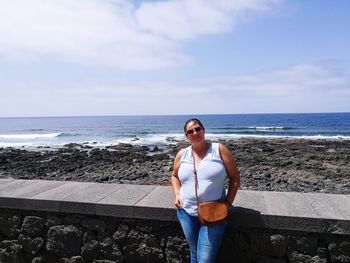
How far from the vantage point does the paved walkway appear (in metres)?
2.78

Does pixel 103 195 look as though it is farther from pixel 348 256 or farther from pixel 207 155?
pixel 348 256

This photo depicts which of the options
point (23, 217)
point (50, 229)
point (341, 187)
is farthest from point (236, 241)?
point (341, 187)

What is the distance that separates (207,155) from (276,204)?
2.69ft

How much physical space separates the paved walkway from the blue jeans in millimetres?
239

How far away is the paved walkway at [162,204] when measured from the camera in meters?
2.78

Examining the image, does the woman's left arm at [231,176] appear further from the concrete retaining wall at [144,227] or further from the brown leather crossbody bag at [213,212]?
the concrete retaining wall at [144,227]

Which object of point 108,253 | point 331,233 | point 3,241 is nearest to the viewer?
point 331,233

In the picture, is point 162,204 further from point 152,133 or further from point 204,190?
point 152,133

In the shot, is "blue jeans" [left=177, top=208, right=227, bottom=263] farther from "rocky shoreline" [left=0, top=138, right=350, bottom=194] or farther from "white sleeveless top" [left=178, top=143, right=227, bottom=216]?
"rocky shoreline" [left=0, top=138, right=350, bottom=194]

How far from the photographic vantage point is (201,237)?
2.75 metres

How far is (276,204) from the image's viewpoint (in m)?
3.09

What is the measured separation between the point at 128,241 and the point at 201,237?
83 cm

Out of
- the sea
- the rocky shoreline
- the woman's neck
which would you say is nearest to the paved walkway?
the woman's neck

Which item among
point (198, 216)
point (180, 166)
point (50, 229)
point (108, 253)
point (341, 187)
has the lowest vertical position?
point (341, 187)
